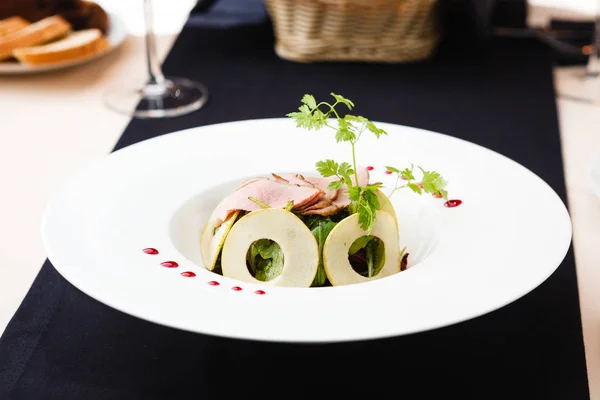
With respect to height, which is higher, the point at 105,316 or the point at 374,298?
the point at 374,298

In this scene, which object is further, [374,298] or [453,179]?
[453,179]

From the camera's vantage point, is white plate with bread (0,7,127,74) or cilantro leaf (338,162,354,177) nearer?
cilantro leaf (338,162,354,177)

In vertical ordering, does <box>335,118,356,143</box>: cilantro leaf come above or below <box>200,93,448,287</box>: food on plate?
above

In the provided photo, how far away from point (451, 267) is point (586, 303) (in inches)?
11.9

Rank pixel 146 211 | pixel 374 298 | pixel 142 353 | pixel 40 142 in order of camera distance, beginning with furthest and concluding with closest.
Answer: pixel 40 142 → pixel 146 211 → pixel 142 353 → pixel 374 298

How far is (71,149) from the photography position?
1.68 m

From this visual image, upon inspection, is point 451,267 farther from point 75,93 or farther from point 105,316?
point 75,93

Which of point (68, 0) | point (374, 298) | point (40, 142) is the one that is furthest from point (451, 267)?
point (68, 0)

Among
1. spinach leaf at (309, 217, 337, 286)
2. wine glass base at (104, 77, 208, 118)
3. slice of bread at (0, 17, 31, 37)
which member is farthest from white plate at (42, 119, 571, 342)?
slice of bread at (0, 17, 31, 37)

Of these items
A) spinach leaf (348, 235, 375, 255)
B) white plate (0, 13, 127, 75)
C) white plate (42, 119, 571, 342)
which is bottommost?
white plate (0, 13, 127, 75)

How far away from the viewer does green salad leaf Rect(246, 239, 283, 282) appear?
1.05 metres

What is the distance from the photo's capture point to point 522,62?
2.19 meters

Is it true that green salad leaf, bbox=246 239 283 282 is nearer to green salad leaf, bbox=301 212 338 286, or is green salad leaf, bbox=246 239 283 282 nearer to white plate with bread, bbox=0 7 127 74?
green salad leaf, bbox=301 212 338 286

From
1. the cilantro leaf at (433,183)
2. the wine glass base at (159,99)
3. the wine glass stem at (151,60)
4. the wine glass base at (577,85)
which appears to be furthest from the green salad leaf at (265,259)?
the wine glass base at (577,85)
